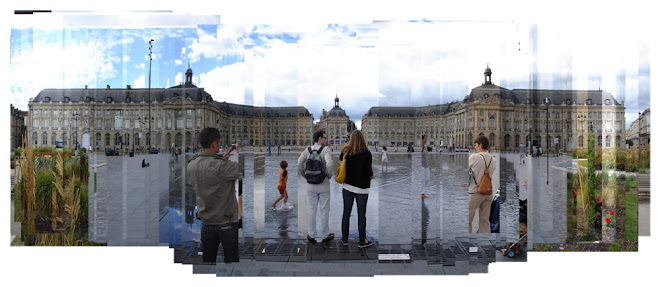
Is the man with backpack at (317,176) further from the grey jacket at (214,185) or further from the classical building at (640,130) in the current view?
the classical building at (640,130)

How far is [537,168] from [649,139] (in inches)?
76.5

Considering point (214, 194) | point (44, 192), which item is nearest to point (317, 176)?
point (214, 194)

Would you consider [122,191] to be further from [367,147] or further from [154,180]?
[367,147]

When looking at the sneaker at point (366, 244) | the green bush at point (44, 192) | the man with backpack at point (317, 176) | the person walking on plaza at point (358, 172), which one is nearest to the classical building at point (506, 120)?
the person walking on plaza at point (358, 172)

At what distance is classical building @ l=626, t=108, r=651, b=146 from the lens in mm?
6750

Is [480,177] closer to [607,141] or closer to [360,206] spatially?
[360,206]

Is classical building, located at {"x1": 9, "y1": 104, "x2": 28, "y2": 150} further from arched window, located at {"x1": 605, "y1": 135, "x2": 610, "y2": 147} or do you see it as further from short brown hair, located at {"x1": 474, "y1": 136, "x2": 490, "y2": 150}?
arched window, located at {"x1": 605, "y1": 135, "x2": 610, "y2": 147}

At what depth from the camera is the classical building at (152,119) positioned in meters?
6.45

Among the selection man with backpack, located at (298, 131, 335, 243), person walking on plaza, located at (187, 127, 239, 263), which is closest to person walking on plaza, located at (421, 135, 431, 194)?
man with backpack, located at (298, 131, 335, 243)

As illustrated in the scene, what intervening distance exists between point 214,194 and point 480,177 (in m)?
3.86

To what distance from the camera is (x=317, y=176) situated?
609 cm

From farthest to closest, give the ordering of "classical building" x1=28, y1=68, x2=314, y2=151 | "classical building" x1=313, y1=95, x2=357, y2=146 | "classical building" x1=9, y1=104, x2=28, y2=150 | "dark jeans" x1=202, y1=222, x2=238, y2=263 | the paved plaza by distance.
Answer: "classical building" x1=9, y1=104, x2=28, y2=150 < "classical building" x1=28, y1=68, x2=314, y2=151 < "classical building" x1=313, y1=95, x2=357, y2=146 < the paved plaza < "dark jeans" x1=202, y1=222, x2=238, y2=263

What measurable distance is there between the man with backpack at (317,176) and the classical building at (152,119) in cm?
40

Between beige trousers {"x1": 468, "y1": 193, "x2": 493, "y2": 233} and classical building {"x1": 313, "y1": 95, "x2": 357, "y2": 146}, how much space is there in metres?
2.14
